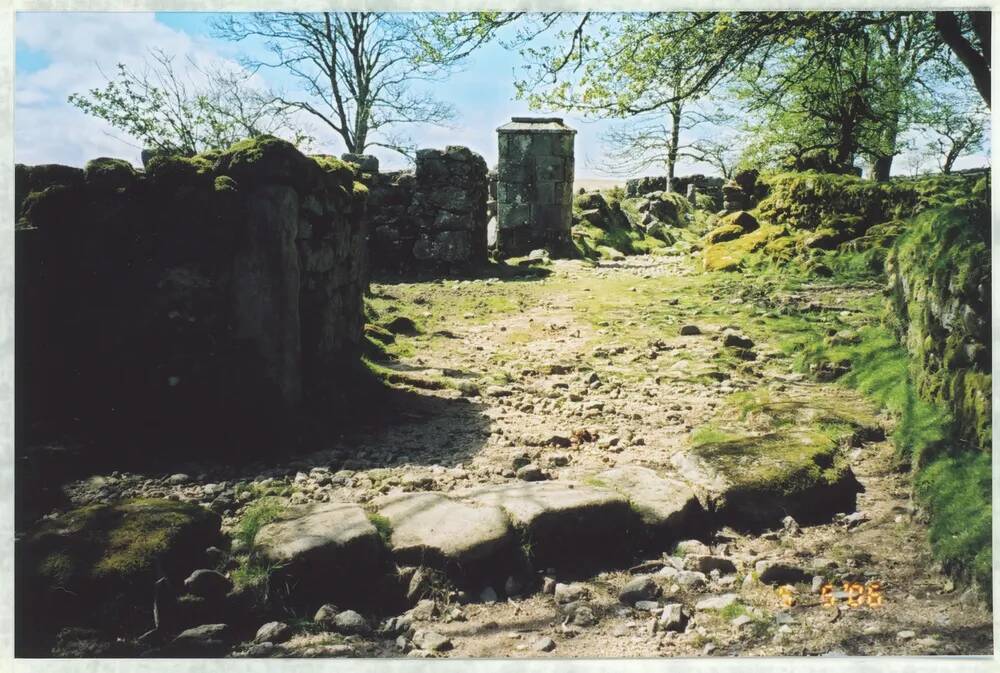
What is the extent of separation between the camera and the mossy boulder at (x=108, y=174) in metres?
3.70

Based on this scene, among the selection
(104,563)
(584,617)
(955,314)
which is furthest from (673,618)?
(955,314)

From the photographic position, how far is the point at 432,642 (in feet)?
7.48

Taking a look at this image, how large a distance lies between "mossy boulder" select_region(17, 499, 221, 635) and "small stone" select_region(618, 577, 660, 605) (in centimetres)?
152

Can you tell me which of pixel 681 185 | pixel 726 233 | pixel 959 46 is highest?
pixel 681 185

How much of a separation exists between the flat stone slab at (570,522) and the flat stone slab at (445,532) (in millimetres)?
88

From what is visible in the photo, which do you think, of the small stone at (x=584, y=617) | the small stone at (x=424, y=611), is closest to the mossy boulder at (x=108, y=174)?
the small stone at (x=424, y=611)

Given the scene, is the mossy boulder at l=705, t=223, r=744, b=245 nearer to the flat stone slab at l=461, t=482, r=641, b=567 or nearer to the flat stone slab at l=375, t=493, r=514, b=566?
the flat stone slab at l=461, t=482, r=641, b=567

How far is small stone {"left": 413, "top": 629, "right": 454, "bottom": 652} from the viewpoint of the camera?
227 cm

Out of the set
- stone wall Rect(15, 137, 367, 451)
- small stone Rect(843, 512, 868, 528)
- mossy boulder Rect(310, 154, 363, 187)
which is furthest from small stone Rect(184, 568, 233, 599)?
mossy boulder Rect(310, 154, 363, 187)

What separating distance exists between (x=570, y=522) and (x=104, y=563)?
5.39 feet

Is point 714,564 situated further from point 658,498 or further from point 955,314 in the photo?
point 955,314

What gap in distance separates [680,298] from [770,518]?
538 centimetres

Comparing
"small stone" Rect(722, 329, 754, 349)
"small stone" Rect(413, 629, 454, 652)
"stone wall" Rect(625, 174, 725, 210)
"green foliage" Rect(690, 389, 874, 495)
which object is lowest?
"small stone" Rect(413, 629, 454, 652)

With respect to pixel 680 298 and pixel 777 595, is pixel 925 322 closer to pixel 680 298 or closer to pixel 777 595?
pixel 777 595
